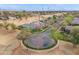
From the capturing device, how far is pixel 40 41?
128cm

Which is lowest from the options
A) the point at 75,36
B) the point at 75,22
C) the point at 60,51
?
the point at 60,51

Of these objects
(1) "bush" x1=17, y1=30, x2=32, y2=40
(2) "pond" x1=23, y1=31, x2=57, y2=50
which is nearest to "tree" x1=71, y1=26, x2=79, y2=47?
(2) "pond" x1=23, y1=31, x2=57, y2=50

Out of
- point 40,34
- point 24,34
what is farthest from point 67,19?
point 24,34

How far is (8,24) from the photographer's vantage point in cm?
129

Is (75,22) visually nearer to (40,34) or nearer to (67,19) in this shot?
(67,19)

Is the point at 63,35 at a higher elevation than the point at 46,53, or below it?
higher

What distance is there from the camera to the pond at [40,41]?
127 centimetres

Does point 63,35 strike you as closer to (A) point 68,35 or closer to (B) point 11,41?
(A) point 68,35

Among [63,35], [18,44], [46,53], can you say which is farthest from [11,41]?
[63,35]

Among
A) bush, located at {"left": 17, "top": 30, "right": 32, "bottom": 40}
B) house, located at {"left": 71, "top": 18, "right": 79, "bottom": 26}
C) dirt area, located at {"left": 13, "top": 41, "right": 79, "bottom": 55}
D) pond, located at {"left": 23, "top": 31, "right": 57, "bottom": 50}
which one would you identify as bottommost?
dirt area, located at {"left": 13, "top": 41, "right": 79, "bottom": 55}

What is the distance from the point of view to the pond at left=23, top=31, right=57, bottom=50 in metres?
1.27

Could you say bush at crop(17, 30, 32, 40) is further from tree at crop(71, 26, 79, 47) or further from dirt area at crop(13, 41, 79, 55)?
tree at crop(71, 26, 79, 47)
